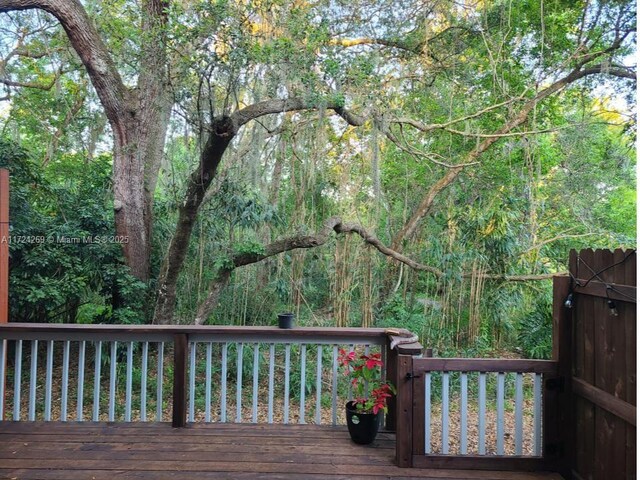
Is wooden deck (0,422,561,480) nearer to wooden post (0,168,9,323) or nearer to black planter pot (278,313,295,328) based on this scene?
black planter pot (278,313,295,328)

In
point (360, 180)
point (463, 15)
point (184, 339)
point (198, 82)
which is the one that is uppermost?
point (463, 15)

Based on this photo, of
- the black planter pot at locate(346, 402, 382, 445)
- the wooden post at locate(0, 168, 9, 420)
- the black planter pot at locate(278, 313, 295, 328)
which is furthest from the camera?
the wooden post at locate(0, 168, 9, 420)

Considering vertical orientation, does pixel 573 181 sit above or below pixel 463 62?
below

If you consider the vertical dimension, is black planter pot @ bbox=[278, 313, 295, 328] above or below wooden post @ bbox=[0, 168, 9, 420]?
below

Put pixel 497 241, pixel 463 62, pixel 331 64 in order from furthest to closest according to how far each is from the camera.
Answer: pixel 463 62
pixel 497 241
pixel 331 64

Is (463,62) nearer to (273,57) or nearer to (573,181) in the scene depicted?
(573,181)

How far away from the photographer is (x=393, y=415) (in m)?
2.75

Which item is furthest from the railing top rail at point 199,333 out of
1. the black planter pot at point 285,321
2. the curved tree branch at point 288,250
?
the curved tree branch at point 288,250

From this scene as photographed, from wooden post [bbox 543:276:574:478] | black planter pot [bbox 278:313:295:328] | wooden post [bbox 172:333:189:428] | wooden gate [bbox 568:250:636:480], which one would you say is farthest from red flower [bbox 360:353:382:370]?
wooden post [bbox 172:333:189:428]

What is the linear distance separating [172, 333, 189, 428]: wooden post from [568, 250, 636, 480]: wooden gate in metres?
2.30

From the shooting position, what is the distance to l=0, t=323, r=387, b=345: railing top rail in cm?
283

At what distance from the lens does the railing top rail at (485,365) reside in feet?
7.31

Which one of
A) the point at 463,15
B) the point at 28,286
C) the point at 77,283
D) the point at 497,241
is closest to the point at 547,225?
the point at 497,241

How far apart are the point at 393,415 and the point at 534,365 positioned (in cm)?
98
